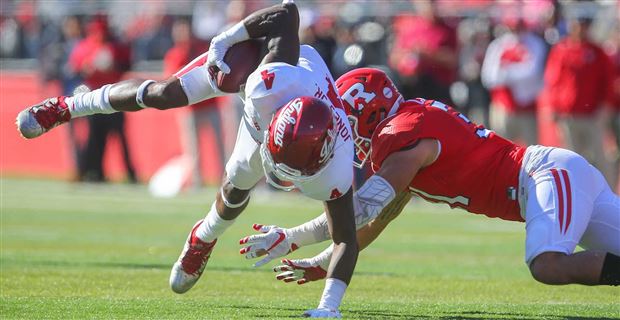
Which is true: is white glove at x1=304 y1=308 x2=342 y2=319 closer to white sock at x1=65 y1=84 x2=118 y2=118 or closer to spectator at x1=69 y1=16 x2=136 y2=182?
white sock at x1=65 y1=84 x2=118 y2=118

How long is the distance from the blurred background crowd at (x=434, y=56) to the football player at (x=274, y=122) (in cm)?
772

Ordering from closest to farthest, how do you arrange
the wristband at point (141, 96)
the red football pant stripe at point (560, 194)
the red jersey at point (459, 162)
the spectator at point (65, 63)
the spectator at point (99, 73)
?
the red football pant stripe at point (560, 194) < the red jersey at point (459, 162) < the wristband at point (141, 96) < the spectator at point (99, 73) < the spectator at point (65, 63)

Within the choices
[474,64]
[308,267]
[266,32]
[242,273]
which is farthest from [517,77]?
[308,267]

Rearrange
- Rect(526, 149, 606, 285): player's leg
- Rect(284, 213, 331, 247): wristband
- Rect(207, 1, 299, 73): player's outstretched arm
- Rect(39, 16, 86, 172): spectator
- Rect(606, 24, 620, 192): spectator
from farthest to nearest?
Rect(39, 16, 86, 172): spectator → Rect(606, 24, 620, 192): spectator → Rect(207, 1, 299, 73): player's outstretched arm → Rect(284, 213, 331, 247): wristband → Rect(526, 149, 606, 285): player's leg

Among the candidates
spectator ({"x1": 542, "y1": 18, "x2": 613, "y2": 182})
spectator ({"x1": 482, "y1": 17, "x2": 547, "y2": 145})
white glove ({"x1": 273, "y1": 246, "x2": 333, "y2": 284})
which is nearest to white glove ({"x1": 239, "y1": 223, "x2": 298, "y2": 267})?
white glove ({"x1": 273, "y1": 246, "x2": 333, "y2": 284})

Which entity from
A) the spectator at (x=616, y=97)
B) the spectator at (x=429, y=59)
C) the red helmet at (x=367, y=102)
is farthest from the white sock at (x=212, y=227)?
the spectator at (x=616, y=97)

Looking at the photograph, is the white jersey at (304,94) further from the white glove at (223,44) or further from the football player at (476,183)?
the white glove at (223,44)

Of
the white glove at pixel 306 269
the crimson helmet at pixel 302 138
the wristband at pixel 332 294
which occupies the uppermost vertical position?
the crimson helmet at pixel 302 138

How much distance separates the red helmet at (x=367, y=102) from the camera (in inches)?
251

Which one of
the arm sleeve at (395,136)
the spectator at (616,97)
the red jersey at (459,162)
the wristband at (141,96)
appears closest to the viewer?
the arm sleeve at (395,136)

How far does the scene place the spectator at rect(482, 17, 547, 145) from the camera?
48.2ft

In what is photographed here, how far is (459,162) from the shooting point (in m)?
6.26

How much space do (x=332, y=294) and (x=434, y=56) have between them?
9046mm

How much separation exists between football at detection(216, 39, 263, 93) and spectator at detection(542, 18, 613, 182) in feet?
26.7
